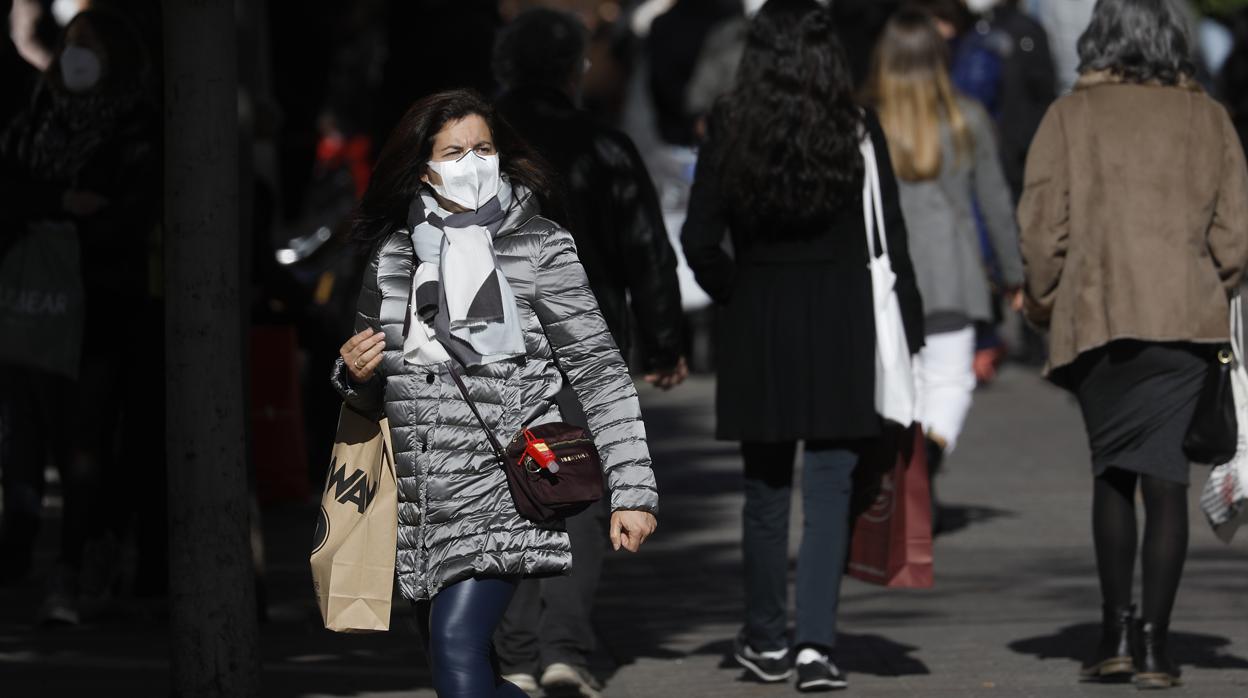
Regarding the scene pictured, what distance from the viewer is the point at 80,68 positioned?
26.9 ft

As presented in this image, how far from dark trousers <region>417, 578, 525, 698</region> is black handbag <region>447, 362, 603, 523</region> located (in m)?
0.18

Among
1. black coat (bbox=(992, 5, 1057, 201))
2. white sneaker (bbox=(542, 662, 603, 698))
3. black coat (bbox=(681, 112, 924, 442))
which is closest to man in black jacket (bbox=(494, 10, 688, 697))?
white sneaker (bbox=(542, 662, 603, 698))

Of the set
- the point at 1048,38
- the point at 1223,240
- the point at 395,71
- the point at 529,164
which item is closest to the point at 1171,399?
the point at 1223,240

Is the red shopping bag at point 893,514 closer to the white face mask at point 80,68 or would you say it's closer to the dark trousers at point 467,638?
the dark trousers at point 467,638

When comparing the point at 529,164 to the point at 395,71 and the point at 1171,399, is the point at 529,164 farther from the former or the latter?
the point at 395,71

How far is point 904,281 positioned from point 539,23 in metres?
1.35

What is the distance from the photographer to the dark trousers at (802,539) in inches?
278

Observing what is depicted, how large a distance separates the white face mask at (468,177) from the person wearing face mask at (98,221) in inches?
127

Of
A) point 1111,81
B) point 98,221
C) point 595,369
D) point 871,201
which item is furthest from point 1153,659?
point 98,221

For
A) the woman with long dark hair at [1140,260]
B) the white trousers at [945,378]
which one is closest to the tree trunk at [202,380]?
the woman with long dark hair at [1140,260]

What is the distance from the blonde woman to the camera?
9492 millimetres

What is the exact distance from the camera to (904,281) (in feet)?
23.8

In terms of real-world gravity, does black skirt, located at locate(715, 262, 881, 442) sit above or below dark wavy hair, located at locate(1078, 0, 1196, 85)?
below

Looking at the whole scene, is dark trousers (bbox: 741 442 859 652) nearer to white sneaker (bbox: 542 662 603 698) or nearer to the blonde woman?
white sneaker (bbox: 542 662 603 698)
